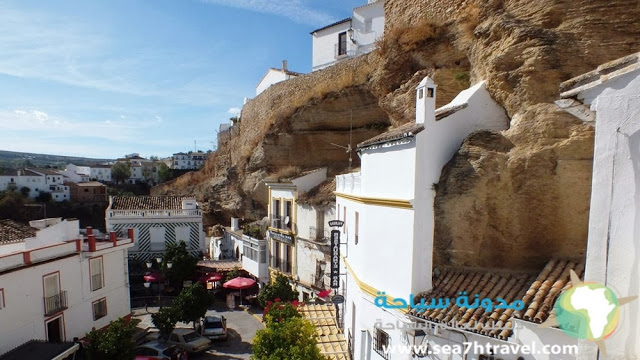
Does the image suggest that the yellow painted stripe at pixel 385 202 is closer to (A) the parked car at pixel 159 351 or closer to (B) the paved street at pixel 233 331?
(B) the paved street at pixel 233 331

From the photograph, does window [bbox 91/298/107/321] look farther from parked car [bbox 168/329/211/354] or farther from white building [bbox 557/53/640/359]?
white building [bbox 557/53/640/359]

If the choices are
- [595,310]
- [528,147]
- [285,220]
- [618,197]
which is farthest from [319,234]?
[618,197]

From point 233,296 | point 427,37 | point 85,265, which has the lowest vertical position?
point 233,296

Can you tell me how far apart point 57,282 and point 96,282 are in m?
1.97

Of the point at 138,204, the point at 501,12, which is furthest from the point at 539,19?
the point at 138,204

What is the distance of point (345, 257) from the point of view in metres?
13.3

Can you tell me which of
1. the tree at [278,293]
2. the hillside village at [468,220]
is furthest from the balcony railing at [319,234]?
the tree at [278,293]

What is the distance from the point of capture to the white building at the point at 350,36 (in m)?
25.1

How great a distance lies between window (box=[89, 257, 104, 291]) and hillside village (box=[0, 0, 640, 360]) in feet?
0.25

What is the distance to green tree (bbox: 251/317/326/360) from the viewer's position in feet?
31.5

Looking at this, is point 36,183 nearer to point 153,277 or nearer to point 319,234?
point 153,277

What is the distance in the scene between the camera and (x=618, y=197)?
3.91m

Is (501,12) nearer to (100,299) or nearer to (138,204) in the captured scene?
(100,299)

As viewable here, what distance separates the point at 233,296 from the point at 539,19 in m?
20.4
